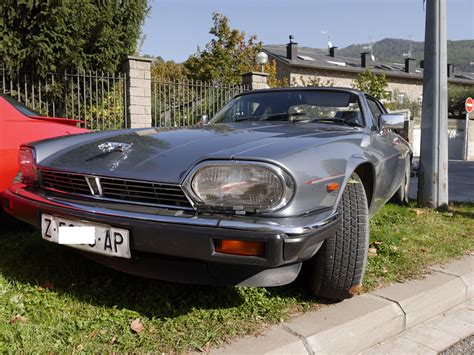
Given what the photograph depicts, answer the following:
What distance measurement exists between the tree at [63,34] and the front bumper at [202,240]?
19.6 ft

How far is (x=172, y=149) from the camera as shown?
7.48ft

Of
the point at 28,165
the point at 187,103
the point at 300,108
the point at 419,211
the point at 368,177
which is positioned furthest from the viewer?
the point at 187,103

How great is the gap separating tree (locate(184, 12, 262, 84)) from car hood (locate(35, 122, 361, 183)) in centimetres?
1698

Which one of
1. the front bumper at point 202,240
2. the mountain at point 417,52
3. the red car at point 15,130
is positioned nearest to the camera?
the front bumper at point 202,240

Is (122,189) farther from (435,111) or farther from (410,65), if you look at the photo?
(410,65)

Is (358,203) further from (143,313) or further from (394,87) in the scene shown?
(394,87)

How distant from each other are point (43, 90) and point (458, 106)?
27.5 metres

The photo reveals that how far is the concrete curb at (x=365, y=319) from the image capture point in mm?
2023

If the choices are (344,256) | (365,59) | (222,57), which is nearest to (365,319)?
(344,256)

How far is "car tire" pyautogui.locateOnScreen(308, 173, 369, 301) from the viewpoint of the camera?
2.33 metres

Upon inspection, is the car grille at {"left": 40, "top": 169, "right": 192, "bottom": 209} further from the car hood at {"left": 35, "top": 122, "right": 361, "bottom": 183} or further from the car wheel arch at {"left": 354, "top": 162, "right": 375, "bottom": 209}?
the car wheel arch at {"left": 354, "top": 162, "right": 375, "bottom": 209}

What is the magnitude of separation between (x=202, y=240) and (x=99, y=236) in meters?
0.56

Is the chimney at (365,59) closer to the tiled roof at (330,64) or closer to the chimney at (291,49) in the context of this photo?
the tiled roof at (330,64)


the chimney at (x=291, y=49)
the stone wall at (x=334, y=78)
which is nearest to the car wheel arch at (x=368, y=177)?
the stone wall at (x=334, y=78)
